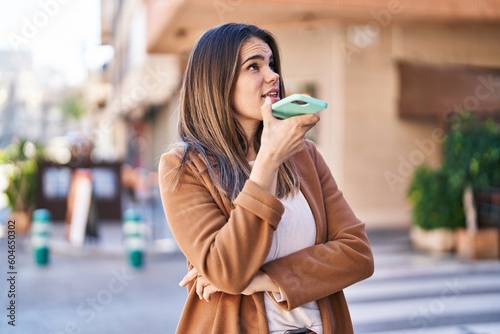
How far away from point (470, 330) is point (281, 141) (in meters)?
4.60

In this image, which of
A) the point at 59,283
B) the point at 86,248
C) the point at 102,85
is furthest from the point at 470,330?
the point at 102,85

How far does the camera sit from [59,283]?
27.5 ft

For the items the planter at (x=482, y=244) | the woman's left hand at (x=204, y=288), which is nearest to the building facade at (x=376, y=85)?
the planter at (x=482, y=244)

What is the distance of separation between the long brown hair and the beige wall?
35.8 ft

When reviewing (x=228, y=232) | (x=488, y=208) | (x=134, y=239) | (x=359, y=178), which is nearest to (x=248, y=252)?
(x=228, y=232)

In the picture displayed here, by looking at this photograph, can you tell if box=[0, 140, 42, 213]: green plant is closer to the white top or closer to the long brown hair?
Result: the long brown hair

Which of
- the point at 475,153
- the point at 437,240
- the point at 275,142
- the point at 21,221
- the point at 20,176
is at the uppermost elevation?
the point at 275,142

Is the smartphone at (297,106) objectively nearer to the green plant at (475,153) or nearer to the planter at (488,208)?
the green plant at (475,153)

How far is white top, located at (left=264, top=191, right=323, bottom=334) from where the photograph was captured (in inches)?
75.5

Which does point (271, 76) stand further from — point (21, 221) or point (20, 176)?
point (20, 176)

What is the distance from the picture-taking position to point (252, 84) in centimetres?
199

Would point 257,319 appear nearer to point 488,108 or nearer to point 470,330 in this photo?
point 470,330

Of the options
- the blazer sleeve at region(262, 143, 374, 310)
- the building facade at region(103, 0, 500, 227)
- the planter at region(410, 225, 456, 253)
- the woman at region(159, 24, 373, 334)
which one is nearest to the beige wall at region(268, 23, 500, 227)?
the building facade at region(103, 0, 500, 227)

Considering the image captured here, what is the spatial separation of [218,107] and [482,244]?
25.8 ft
